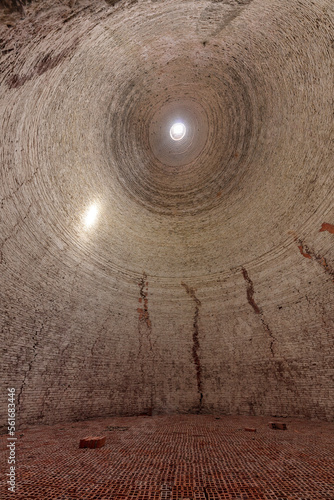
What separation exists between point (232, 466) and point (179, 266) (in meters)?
4.74

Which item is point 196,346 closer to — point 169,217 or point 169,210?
point 169,217

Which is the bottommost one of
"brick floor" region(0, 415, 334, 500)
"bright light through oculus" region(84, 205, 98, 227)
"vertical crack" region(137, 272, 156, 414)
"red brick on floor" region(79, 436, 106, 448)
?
"brick floor" region(0, 415, 334, 500)

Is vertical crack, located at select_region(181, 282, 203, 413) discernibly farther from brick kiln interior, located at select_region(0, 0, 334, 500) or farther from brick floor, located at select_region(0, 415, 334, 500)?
brick floor, located at select_region(0, 415, 334, 500)

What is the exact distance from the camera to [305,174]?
512 centimetres

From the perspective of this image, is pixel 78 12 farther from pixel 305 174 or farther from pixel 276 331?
pixel 276 331

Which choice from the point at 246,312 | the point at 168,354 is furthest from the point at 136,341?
the point at 246,312

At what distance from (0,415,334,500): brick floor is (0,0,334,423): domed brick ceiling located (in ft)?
5.46

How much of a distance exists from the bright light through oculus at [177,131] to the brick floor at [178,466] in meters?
6.63

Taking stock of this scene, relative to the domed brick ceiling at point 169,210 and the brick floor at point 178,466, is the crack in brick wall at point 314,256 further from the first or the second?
the brick floor at point 178,466

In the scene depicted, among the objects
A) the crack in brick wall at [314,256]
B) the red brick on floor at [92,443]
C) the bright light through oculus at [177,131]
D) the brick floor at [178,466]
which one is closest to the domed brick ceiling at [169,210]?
the crack in brick wall at [314,256]

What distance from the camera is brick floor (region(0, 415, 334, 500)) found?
1784 mm

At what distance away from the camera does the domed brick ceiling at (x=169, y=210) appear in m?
3.98

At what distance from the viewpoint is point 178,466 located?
7.36 feet

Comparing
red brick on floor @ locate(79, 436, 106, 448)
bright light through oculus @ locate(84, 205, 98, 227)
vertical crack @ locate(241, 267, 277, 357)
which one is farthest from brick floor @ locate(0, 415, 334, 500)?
bright light through oculus @ locate(84, 205, 98, 227)
